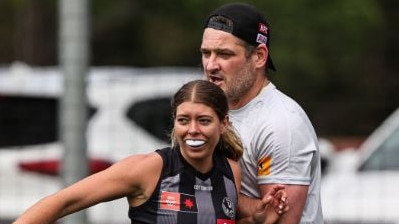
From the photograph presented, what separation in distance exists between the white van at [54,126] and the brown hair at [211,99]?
567 cm

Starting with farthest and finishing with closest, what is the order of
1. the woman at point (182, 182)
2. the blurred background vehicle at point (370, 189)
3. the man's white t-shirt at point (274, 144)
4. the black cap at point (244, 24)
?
the blurred background vehicle at point (370, 189), the black cap at point (244, 24), the man's white t-shirt at point (274, 144), the woman at point (182, 182)

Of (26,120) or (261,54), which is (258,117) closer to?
(261,54)

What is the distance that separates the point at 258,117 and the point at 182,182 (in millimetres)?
471

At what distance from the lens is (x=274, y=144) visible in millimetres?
5172

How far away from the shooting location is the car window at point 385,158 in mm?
10727

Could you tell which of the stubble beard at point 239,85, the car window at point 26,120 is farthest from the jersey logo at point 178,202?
the car window at point 26,120

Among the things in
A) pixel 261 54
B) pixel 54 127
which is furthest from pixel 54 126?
pixel 261 54

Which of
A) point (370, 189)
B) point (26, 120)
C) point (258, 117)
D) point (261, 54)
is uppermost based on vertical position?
point (261, 54)

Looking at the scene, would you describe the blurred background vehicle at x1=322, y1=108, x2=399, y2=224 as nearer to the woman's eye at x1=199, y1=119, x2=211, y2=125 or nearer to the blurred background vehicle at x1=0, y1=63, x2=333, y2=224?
the blurred background vehicle at x1=0, y1=63, x2=333, y2=224

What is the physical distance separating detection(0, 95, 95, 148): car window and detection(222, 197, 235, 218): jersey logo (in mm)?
6072

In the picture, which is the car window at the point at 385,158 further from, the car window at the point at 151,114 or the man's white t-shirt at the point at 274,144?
the man's white t-shirt at the point at 274,144

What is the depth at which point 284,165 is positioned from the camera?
5.18 metres

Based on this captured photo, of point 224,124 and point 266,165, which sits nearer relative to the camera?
point 224,124

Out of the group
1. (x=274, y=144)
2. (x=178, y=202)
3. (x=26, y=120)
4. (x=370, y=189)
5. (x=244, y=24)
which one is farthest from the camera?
(x=26, y=120)
